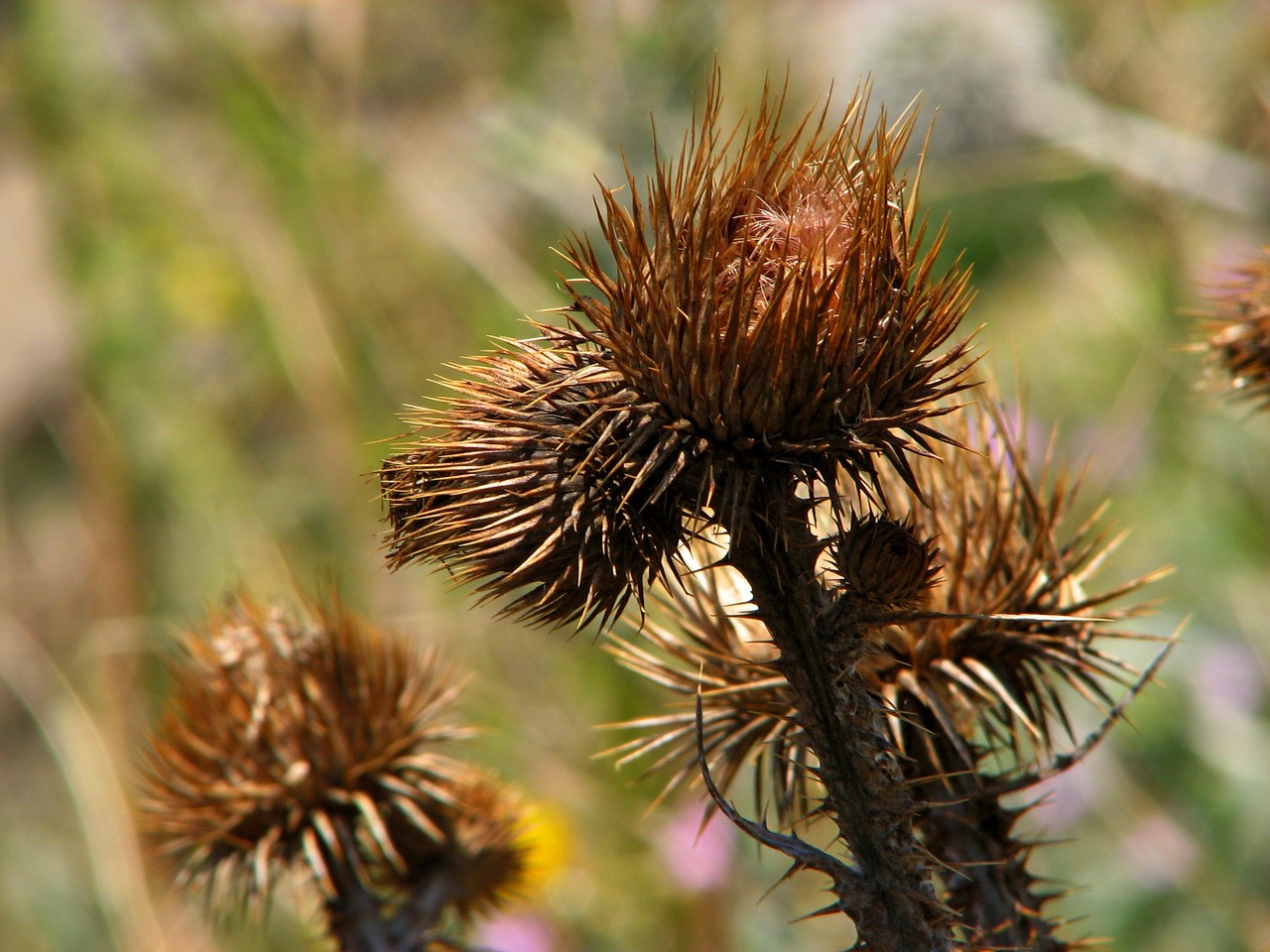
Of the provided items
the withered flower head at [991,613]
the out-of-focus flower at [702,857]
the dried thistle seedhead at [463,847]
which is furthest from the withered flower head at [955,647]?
the out-of-focus flower at [702,857]

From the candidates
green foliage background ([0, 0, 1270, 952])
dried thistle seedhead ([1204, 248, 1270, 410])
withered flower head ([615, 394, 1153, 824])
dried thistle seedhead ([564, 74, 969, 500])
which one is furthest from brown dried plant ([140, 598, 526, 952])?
green foliage background ([0, 0, 1270, 952])

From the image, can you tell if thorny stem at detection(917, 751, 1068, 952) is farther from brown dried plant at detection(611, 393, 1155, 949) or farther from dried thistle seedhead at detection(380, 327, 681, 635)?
dried thistle seedhead at detection(380, 327, 681, 635)

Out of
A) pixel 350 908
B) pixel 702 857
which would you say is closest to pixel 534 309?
pixel 702 857

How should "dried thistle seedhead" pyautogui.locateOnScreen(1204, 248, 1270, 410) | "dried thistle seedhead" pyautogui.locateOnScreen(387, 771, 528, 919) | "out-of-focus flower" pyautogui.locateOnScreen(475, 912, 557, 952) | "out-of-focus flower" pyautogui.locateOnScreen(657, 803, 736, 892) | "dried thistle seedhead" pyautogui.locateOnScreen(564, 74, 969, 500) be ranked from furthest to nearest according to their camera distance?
1. "out-of-focus flower" pyautogui.locateOnScreen(475, 912, 557, 952)
2. "out-of-focus flower" pyautogui.locateOnScreen(657, 803, 736, 892)
3. "dried thistle seedhead" pyautogui.locateOnScreen(387, 771, 528, 919)
4. "dried thistle seedhead" pyautogui.locateOnScreen(1204, 248, 1270, 410)
5. "dried thistle seedhead" pyautogui.locateOnScreen(564, 74, 969, 500)

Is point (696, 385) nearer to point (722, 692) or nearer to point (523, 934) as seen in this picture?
point (722, 692)

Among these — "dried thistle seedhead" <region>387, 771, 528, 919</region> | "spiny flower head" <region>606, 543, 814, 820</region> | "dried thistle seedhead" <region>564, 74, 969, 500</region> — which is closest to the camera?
"dried thistle seedhead" <region>564, 74, 969, 500</region>

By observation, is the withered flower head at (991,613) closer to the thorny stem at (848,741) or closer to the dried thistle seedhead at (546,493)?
the thorny stem at (848,741)

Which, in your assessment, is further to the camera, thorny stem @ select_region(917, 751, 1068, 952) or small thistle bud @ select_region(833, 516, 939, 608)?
thorny stem @ select_region(917, 751, 1068, 952)
